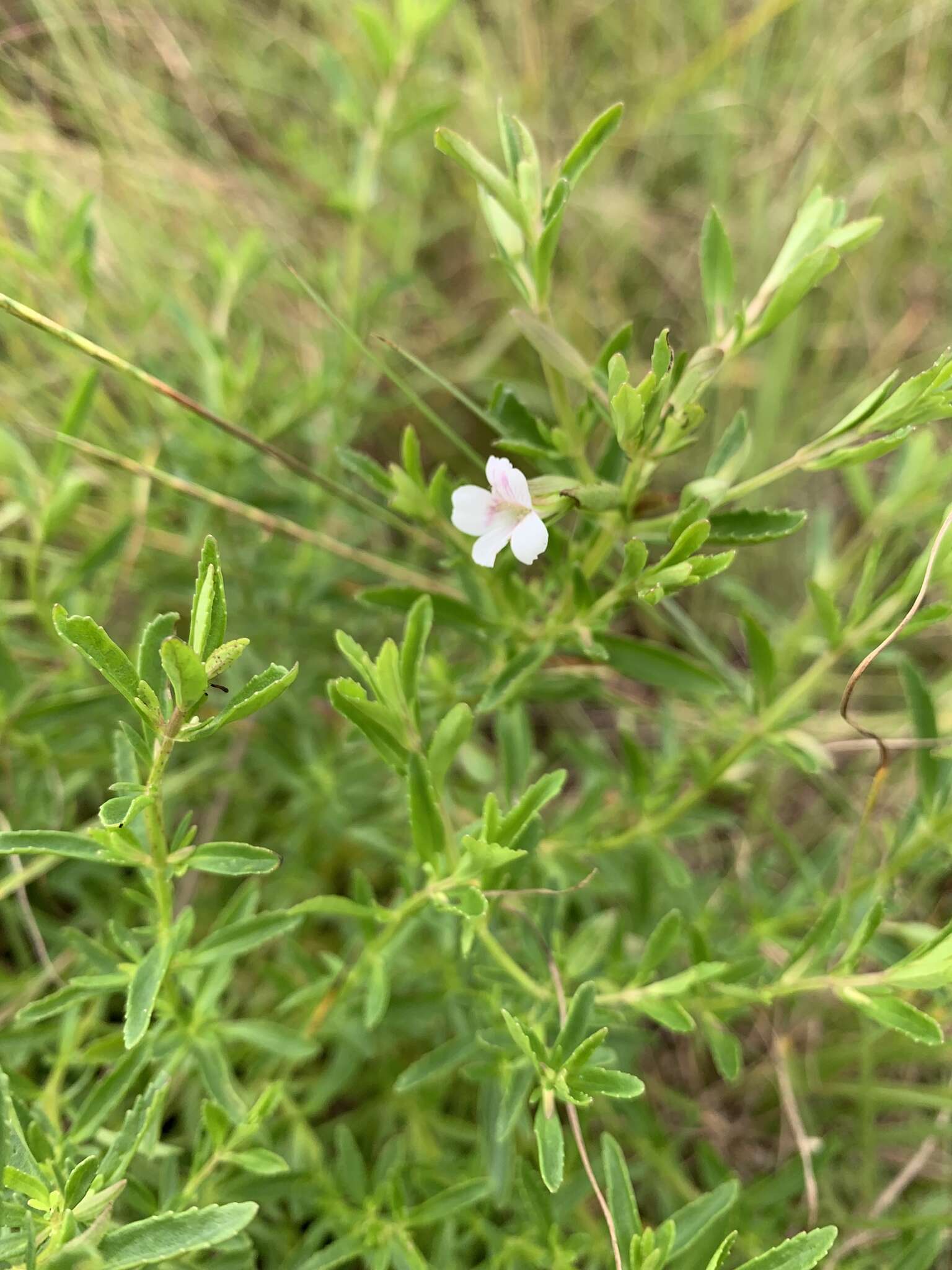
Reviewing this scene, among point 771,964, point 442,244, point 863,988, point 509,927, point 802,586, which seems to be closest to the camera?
point 863,988

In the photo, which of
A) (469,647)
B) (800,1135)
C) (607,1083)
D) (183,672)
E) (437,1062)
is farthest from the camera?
(469,647)

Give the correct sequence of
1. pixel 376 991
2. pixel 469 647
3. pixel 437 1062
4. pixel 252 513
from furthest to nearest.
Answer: pixel 469 647 < pixel 252 513 < pixel 437 1062 < pixel 376 991

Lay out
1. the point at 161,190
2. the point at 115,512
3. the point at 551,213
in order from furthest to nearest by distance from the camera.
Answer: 1. the point at 161,190
2. the point at 115,512
3. the point at 551,213

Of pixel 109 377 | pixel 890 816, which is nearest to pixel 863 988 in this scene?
pixel 890 816

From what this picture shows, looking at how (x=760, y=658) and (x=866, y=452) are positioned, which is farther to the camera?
(x=760, y=658)

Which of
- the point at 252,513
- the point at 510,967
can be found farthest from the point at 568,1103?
the point at 252,513

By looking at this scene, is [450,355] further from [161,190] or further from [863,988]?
[863,988]

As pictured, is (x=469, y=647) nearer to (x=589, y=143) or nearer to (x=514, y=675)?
(x=514, y=675)

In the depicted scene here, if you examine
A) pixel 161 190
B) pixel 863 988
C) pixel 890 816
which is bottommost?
pixel 890 816
